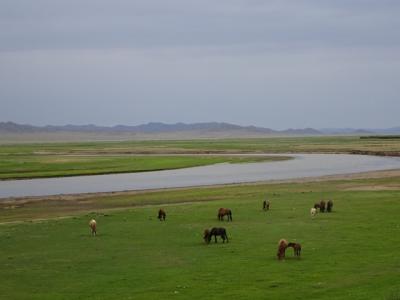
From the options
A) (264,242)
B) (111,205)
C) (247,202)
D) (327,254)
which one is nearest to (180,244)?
(264,242)

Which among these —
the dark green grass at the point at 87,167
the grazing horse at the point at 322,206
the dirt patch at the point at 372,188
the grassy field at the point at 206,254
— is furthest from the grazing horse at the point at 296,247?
the dark green grass at the point at 87,167

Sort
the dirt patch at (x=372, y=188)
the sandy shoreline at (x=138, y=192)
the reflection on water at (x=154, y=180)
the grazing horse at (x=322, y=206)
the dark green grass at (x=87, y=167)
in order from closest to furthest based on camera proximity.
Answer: the grazing horse at (x=322, y=206)
the dirt patch at (x=372, y=188)
the sandy shoreline at (x=138, y=192)
the reflection on water at (x=154, y=180)
the dark green grass at (x=87, y=167)

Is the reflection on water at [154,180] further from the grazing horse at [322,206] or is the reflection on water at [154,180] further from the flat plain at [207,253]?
the grazing horse at [322,206]

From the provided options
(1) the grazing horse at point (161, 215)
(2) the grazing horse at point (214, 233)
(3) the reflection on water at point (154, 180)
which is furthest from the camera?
(3) the reflection on water at point (154, 180)

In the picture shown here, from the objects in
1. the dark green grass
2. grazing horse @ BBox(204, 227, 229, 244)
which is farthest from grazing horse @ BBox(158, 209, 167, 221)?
the dark green grass

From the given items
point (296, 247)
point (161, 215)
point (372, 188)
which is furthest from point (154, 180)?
point (296, 247)

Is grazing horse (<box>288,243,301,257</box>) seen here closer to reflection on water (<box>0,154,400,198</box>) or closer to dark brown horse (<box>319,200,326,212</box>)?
dark brown horse (<box>319,200,326,212</box>)

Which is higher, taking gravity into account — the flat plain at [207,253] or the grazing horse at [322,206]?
the grazing horse at [322,206]

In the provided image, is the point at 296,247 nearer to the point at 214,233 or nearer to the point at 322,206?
the point at 214,233

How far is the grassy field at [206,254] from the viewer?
18.9 metres

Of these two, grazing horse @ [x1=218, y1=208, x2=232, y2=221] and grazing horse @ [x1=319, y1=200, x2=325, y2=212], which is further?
grazing horse @ [x1=319, y1=200, x2=325, y2=212]

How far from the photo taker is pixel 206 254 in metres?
24.1

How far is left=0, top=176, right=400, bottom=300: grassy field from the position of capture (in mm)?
18859

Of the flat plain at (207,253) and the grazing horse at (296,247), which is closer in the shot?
the flat plain at (207,253)
